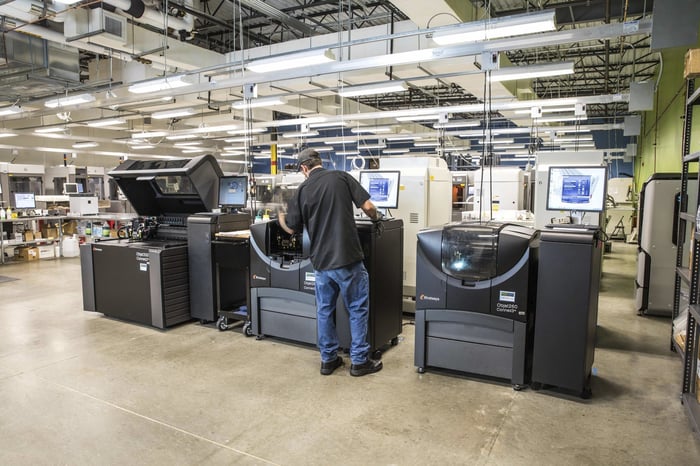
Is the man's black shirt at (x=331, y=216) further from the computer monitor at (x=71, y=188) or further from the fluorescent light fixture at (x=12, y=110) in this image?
the computer monitor at (x=71, y=188)

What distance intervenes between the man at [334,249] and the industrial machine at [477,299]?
42 centimetres

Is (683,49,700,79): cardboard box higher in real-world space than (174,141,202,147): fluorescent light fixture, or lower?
lower

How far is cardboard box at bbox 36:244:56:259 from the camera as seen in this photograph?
8.81m

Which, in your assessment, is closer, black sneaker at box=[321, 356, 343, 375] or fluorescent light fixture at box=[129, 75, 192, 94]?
black sneaker at box=[321, 356, 343, 375]

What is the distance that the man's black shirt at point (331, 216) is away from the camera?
121 inches

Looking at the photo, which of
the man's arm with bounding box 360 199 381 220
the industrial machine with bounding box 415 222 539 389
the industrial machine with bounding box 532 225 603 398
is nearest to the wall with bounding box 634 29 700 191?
the industrial machine with bounding box 532 225 603 398

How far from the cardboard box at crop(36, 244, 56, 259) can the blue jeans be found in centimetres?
802

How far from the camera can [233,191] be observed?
14.2ft

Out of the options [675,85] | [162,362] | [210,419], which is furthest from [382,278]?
[675,85]

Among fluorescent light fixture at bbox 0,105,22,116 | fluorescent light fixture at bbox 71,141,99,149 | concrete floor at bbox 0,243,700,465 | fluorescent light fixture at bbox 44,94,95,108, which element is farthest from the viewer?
fluorescent light fixture at bbox 71,141,99,149

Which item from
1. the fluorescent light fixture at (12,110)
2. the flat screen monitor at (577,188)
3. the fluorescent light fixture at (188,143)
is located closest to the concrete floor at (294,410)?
the flat screen monitor at (577,188)

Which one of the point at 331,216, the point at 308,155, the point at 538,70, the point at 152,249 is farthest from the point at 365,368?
the point at 538,70

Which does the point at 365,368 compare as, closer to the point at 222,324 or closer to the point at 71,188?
Answer: the point at 222,324

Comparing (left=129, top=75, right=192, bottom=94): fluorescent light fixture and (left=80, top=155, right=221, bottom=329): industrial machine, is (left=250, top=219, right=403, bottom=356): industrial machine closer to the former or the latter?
(left=80, top=155, right=221, bottom=329): industrial machine
